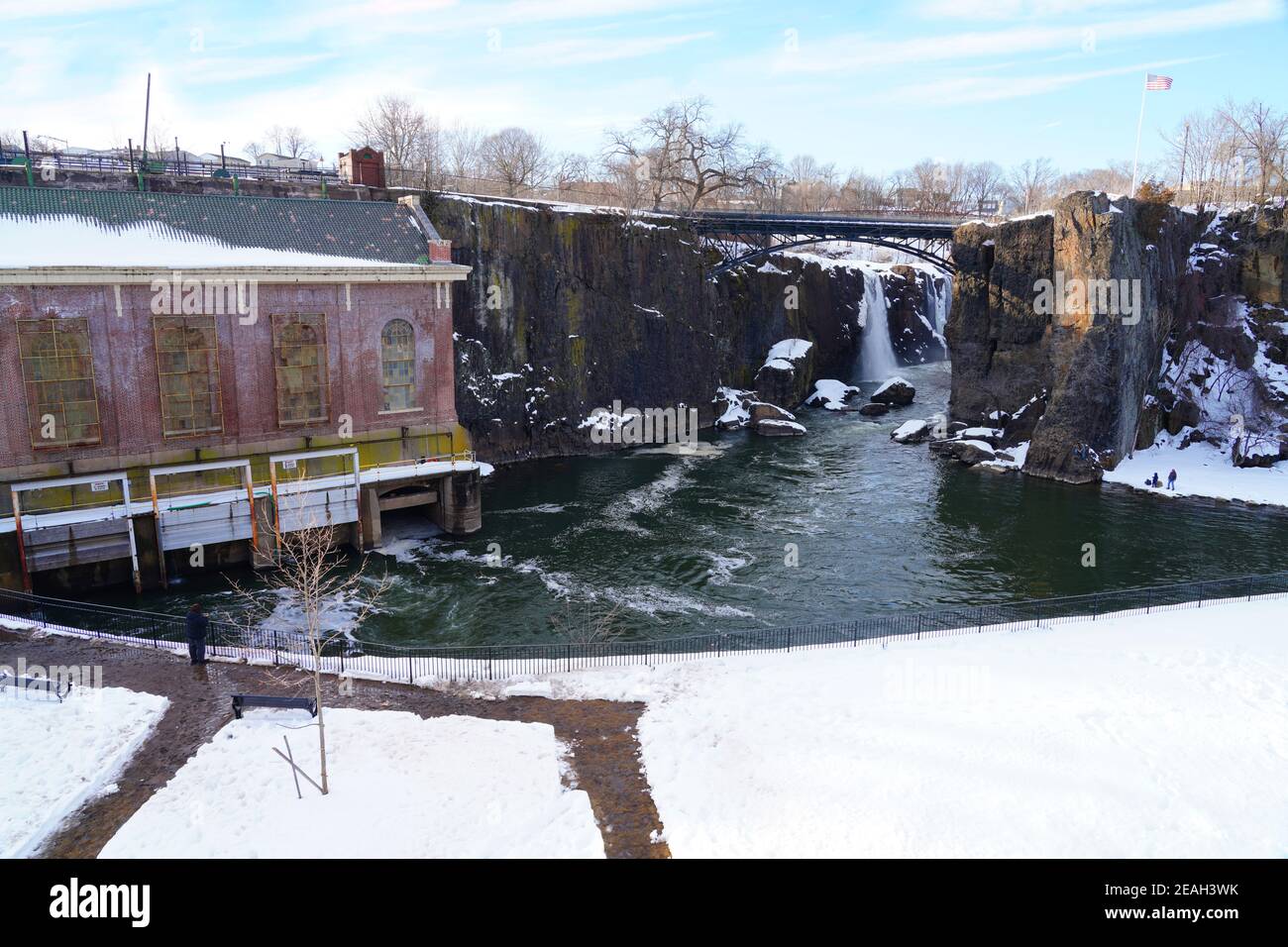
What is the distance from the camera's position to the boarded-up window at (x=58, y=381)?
27656mm

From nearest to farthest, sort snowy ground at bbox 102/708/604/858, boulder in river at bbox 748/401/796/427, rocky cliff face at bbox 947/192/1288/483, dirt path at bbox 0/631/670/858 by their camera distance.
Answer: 1. snowy ground at bbox 102/708/604/858
2. dirt path at bbox 0/631/670/858
3. rocky cliff face at bbox 947/192/1288/483
4. boulder in river at bbox 748/401/796/427

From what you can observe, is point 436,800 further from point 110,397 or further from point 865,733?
point 110,397

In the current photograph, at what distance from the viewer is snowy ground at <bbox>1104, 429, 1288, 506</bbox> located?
146ft

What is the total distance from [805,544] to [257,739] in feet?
77.7

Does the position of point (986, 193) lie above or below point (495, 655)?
above

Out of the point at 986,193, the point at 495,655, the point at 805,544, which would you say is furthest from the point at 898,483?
the point at 986,193

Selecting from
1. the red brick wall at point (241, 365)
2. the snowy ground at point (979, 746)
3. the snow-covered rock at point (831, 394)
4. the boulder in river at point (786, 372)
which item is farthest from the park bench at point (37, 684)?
the snow-covered rock at point (831, 394)

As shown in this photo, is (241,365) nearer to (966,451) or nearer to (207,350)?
(207,350)

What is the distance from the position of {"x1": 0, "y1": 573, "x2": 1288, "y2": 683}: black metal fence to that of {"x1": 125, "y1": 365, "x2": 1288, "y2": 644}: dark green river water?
192cm

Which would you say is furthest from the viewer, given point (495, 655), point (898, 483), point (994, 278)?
point (994, 278)

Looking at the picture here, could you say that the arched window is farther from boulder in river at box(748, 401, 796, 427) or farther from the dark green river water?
boulder in river at box(748, 401, 796, 427)

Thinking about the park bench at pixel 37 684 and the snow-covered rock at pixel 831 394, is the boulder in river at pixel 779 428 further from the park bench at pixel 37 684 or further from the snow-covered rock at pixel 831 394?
the park bench at pixel 37 684

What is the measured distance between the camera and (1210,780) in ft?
49.7

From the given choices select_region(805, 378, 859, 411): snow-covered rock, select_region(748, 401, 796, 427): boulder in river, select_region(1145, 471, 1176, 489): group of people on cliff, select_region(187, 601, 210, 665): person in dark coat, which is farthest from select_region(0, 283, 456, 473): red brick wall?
select_region(805, 378, 859, 411): snow-covered rock
